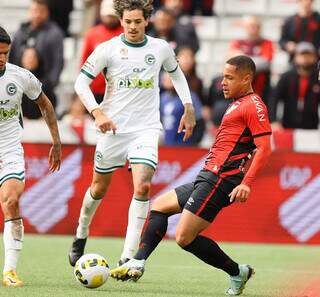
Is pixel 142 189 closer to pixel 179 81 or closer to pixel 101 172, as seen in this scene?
pixel 101 172

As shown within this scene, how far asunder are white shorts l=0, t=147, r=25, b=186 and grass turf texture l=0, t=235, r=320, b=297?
905 millimetres

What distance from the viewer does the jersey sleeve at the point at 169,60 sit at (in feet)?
34.0

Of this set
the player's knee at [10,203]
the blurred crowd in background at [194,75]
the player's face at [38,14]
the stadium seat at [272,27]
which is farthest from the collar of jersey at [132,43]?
the stadium seat at [272,27]

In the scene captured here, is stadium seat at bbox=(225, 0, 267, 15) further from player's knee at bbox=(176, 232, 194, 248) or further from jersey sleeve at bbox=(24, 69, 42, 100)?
player's knee at bbox=(176, 232, 194, 248)

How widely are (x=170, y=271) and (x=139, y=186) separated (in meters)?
1.25

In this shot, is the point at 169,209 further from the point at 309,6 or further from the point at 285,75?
the point at 309,6

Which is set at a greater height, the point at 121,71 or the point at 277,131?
the point at 121,71

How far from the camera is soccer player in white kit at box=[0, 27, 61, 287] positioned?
8930mm

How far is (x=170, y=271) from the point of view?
10.8 metres

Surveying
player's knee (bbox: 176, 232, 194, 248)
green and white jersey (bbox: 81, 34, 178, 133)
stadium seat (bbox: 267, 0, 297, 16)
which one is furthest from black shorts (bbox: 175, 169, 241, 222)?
stadium seat (bbox: 267, 0, 297, 16)

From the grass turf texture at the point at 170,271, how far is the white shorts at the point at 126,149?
1.07 m

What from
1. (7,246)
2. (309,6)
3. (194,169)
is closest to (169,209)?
(7,246)

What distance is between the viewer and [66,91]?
59.6 feet

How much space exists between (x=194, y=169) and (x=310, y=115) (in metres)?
2.52
